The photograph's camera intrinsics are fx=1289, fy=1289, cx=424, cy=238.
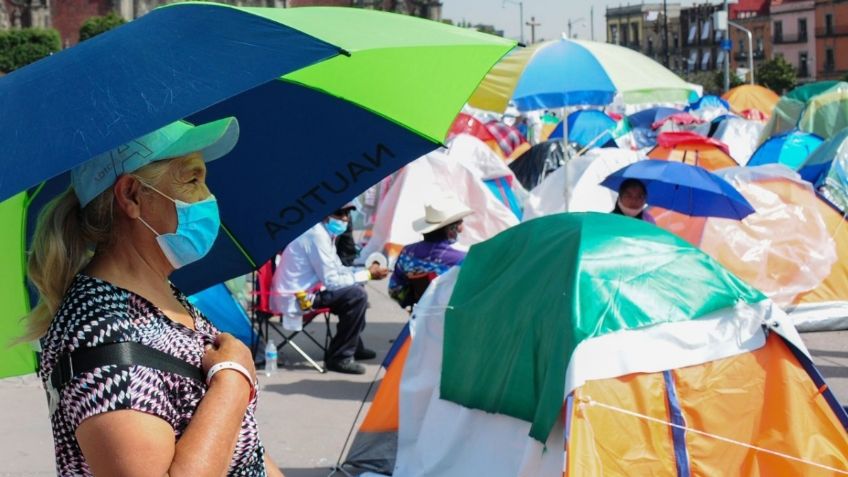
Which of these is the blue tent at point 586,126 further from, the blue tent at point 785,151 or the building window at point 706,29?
the building window at point 706,29

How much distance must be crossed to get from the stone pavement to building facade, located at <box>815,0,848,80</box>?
93.7 metres

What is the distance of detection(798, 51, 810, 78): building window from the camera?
331 ft

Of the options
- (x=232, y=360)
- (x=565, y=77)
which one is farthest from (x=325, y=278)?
(x=232, y=360)

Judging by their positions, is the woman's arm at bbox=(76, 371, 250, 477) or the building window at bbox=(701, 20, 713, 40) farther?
the building window at bbox=(701, 20, 713, 40)

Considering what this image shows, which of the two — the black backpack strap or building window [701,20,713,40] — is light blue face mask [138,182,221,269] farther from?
building window [701,20,713,40]

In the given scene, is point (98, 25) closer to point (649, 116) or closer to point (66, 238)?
point (649, 116)

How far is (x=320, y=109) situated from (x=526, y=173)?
51.5 ft

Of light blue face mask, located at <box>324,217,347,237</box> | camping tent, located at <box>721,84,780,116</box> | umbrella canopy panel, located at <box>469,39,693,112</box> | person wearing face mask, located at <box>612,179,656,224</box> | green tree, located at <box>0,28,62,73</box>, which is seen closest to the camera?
person wearing face mask, located at <box>612,179,656,224</box>

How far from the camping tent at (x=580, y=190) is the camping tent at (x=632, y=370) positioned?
26.6ft

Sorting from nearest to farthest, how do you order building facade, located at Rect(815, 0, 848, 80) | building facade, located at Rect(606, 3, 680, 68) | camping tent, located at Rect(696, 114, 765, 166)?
camping tent, located at Rect(696, 114, 765, 166), building facade, located at Rect(815, 0, 848, 80), building facade, located at Rect(606, 3, 680, 68)

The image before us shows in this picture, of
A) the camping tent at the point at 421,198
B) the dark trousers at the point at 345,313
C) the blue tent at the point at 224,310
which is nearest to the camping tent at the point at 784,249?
the dark trousers at the point at 345,313

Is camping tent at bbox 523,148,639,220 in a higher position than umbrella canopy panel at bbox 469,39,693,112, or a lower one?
lower

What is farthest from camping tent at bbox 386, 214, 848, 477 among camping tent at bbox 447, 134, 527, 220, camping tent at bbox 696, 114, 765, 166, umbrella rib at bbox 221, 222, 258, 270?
camping tent at bbox 696, 114, 765, 166

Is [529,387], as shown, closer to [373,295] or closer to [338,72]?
[338,72]
